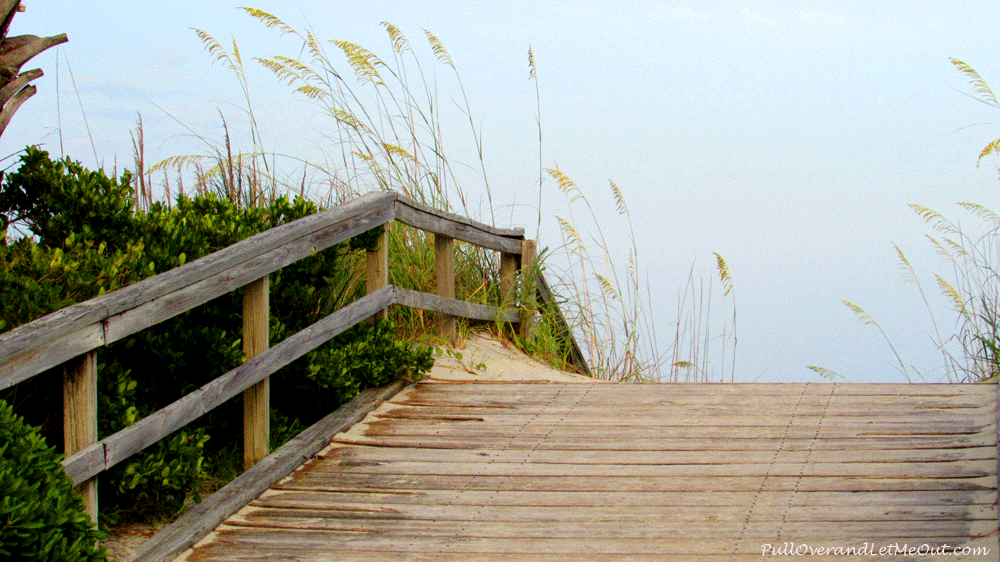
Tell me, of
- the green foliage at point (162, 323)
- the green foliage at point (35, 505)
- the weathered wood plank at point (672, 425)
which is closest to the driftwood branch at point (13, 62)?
the green foliage at point (162, 323)

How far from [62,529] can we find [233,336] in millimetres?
1619

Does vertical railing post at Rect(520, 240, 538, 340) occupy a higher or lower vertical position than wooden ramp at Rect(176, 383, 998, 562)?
higher

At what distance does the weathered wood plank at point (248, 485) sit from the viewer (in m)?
3.34

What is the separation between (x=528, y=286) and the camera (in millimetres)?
7031

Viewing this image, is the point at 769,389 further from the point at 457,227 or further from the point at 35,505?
the point at 35,505

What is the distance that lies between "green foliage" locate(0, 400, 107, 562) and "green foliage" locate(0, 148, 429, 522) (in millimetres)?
505

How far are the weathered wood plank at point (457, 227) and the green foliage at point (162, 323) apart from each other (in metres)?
0.43

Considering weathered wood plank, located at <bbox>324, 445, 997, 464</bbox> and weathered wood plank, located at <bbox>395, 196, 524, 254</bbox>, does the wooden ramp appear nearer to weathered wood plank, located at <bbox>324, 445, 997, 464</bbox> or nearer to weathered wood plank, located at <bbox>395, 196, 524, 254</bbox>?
weathered wood plank, located at <bbox>324, 445, 997, 464</bbox>

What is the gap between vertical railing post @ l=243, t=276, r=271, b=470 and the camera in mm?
4145

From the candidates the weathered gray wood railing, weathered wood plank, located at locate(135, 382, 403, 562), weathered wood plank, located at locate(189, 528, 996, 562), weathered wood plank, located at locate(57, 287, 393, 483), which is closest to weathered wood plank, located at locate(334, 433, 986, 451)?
weathered wood plank, located at locate(135, 382, 403, 562)

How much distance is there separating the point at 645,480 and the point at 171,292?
86.2 inches

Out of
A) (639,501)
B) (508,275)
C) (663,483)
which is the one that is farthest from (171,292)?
(508,275)

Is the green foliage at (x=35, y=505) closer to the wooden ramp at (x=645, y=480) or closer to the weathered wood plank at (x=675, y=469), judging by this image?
the wooden ramp at (x=645, y=480)

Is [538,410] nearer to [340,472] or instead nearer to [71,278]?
[340,472]
